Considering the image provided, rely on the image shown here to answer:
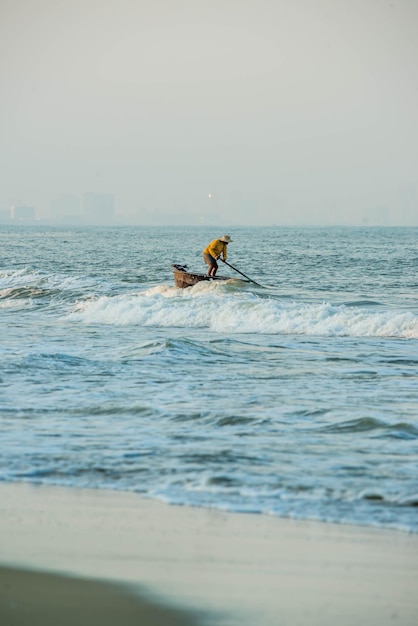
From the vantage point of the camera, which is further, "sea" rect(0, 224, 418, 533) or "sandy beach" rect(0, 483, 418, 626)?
"sea" rect(0, 224, 418, 533)

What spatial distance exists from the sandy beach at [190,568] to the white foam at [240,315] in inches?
551

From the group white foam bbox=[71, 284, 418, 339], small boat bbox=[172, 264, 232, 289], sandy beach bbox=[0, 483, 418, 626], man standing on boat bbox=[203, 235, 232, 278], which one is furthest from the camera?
small boat bbox=[172, 264, 232, 289]

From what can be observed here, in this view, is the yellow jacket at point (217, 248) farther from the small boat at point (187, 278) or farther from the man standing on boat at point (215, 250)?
the small boat at point (187, 278)

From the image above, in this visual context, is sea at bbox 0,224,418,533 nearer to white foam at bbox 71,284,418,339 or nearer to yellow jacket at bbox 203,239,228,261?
white foam at bbox 71,284,418,339

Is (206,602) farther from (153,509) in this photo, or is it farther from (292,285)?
(292,285)

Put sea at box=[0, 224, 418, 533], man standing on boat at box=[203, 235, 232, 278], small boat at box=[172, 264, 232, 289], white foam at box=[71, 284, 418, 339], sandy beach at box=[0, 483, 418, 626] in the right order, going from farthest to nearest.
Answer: small boat at box=[172, 264, 232, 289] < man standing on boat at box=[203, 235, 232, 278] < white foam at box=[71, 284, 418, 339] < sea at box=[0, 224, 418, 533] < sandy beach at box=[0, 483, 418, 626]

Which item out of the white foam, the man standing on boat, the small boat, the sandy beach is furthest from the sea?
the small boat

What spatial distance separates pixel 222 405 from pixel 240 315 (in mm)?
11567

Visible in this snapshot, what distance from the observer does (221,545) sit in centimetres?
582

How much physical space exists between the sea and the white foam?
0.05 metres

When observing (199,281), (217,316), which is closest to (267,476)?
(217,316)

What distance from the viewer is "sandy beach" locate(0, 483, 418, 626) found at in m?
4.70

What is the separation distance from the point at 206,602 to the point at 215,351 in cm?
1174

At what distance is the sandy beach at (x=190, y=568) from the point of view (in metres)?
4.70
